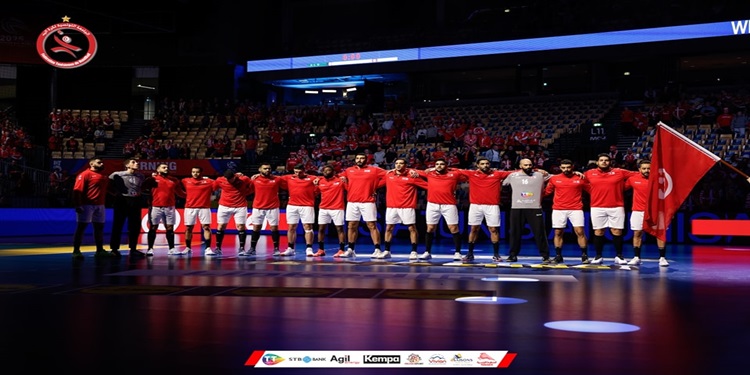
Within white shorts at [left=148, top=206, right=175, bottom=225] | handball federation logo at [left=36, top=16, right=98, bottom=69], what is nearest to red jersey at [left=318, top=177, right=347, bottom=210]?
white shorts at [left=148, top=206, right=175, bottom=225]

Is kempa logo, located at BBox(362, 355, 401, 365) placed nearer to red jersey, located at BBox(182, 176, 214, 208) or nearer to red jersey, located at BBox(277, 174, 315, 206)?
red jersey, located at BBox(277, 174, 315, 206)

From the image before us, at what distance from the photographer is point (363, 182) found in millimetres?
16500

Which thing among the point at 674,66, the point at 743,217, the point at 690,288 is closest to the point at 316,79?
the point at 674,66

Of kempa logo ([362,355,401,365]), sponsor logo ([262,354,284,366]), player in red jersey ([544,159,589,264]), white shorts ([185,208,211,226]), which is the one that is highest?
player in red jersey ([544,159,589,264])

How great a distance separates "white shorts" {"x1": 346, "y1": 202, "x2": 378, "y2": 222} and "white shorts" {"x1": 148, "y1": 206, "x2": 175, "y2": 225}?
379cm

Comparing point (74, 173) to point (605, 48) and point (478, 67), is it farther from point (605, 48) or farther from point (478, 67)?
point (605, 48)

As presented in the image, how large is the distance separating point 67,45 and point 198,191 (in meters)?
15.4

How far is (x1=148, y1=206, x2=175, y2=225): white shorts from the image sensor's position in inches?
663

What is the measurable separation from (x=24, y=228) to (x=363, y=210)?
14.6 meters

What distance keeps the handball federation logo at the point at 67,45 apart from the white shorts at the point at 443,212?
59.4ft

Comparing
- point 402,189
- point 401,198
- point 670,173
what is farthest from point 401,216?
point 670,173

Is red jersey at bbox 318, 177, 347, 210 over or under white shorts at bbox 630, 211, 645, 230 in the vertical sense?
over

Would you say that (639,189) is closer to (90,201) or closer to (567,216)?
(567,216)

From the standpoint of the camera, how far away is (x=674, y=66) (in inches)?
1353
